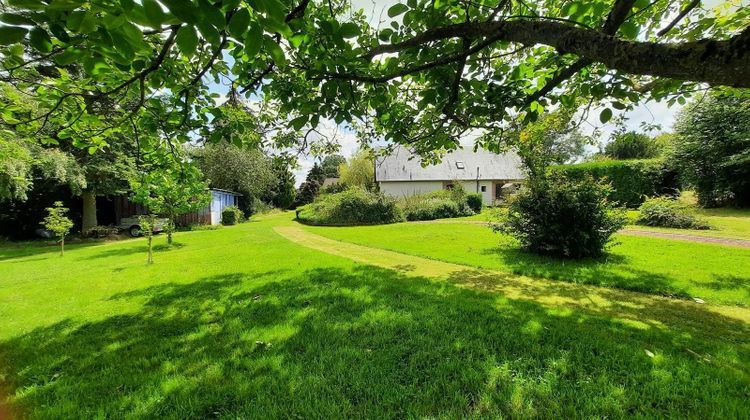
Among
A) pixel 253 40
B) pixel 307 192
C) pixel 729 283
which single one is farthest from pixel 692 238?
pixel 307 192

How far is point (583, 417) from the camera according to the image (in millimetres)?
2236

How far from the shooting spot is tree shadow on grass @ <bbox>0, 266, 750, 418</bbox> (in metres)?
2.43

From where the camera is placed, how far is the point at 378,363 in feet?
9.94

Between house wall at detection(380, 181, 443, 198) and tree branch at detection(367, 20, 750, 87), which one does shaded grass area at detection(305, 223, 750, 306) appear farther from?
house wall at detection(380, 181, 443, 198)

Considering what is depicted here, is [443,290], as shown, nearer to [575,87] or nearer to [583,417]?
[583,417]

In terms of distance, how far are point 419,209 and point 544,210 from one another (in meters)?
12.9

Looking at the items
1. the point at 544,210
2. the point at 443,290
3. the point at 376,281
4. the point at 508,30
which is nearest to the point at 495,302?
the point at 443,290

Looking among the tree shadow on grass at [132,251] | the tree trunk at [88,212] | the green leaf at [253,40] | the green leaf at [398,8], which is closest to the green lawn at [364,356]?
the green leaf at [253,40]

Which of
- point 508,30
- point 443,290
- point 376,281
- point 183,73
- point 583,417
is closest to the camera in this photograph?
point 583,417

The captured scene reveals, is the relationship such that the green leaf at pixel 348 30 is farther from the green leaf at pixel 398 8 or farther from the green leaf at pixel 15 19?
the green leaf at pixel 15 19

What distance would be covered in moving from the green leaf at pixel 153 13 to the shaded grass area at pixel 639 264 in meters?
7.05

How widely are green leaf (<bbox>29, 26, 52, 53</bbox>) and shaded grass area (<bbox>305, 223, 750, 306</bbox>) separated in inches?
288

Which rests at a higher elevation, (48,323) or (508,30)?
(508,30)

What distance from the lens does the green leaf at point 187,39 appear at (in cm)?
133
